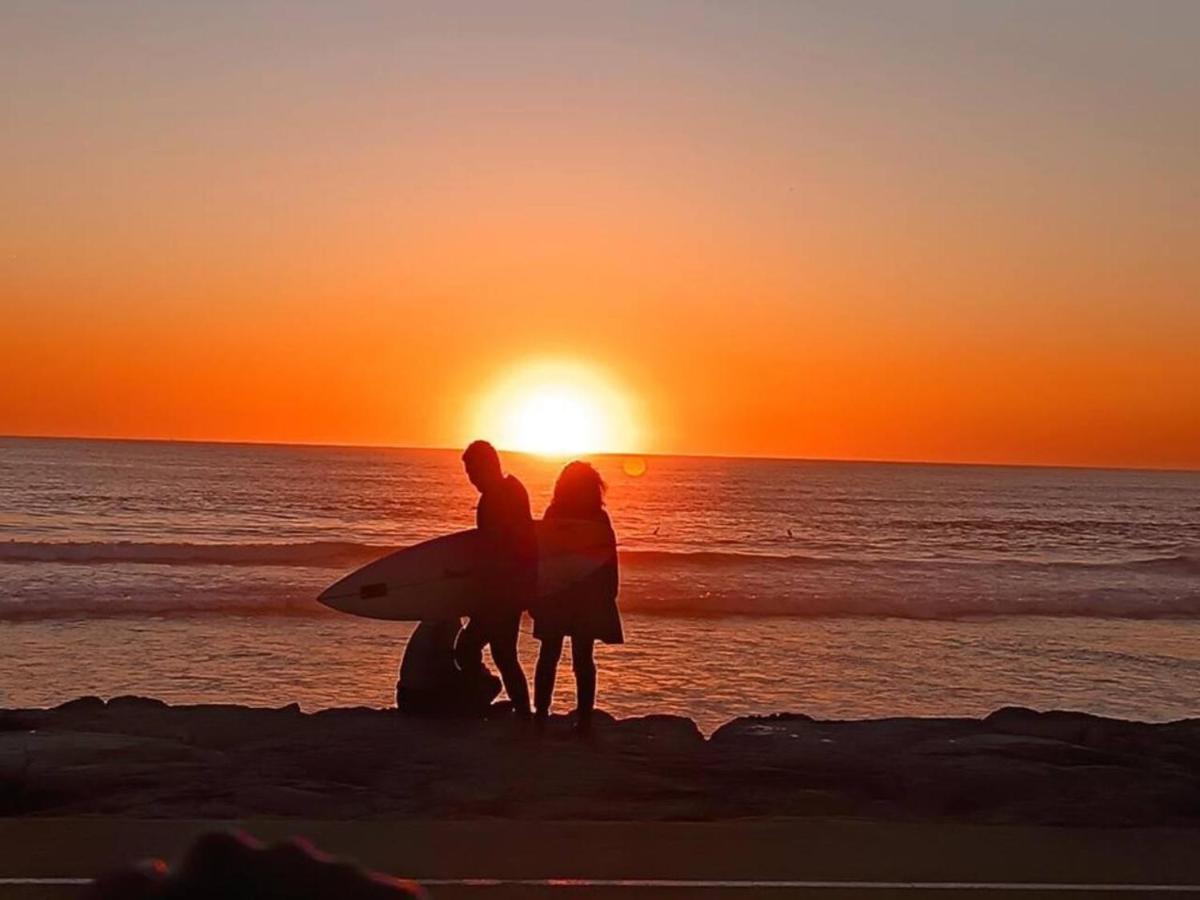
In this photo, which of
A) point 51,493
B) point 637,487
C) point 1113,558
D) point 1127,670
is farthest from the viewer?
point 637,487

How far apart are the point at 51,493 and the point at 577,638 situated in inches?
2538

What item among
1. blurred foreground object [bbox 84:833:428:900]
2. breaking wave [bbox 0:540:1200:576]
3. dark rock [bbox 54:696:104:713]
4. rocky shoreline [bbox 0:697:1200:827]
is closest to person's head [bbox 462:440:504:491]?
rocky shoreline [bbox 0:697:1200:827]

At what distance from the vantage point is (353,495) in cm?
7881

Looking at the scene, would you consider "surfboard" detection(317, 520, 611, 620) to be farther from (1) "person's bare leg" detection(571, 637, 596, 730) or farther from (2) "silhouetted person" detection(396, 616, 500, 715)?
(1) "person's bare leg" detection(571, 637, 596, 730)

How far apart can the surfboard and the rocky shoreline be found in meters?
0.84

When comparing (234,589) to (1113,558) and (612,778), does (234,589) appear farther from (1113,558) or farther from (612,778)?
(1113,558)

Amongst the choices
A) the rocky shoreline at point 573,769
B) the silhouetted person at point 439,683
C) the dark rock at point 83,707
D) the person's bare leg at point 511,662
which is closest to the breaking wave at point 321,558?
the dark rock at point 83,707

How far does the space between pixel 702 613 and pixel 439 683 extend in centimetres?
1485

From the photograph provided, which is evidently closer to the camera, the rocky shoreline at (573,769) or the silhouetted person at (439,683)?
the rocky shoreline at (573,769)

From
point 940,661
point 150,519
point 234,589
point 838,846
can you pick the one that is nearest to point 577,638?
point 838,846

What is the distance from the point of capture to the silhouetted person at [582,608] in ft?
31.0

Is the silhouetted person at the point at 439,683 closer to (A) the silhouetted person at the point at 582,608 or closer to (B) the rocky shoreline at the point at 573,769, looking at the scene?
(B) the rocky shoreline at the point at 573,769

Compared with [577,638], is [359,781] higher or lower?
lower

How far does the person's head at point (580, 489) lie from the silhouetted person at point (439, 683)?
4.23 feet
